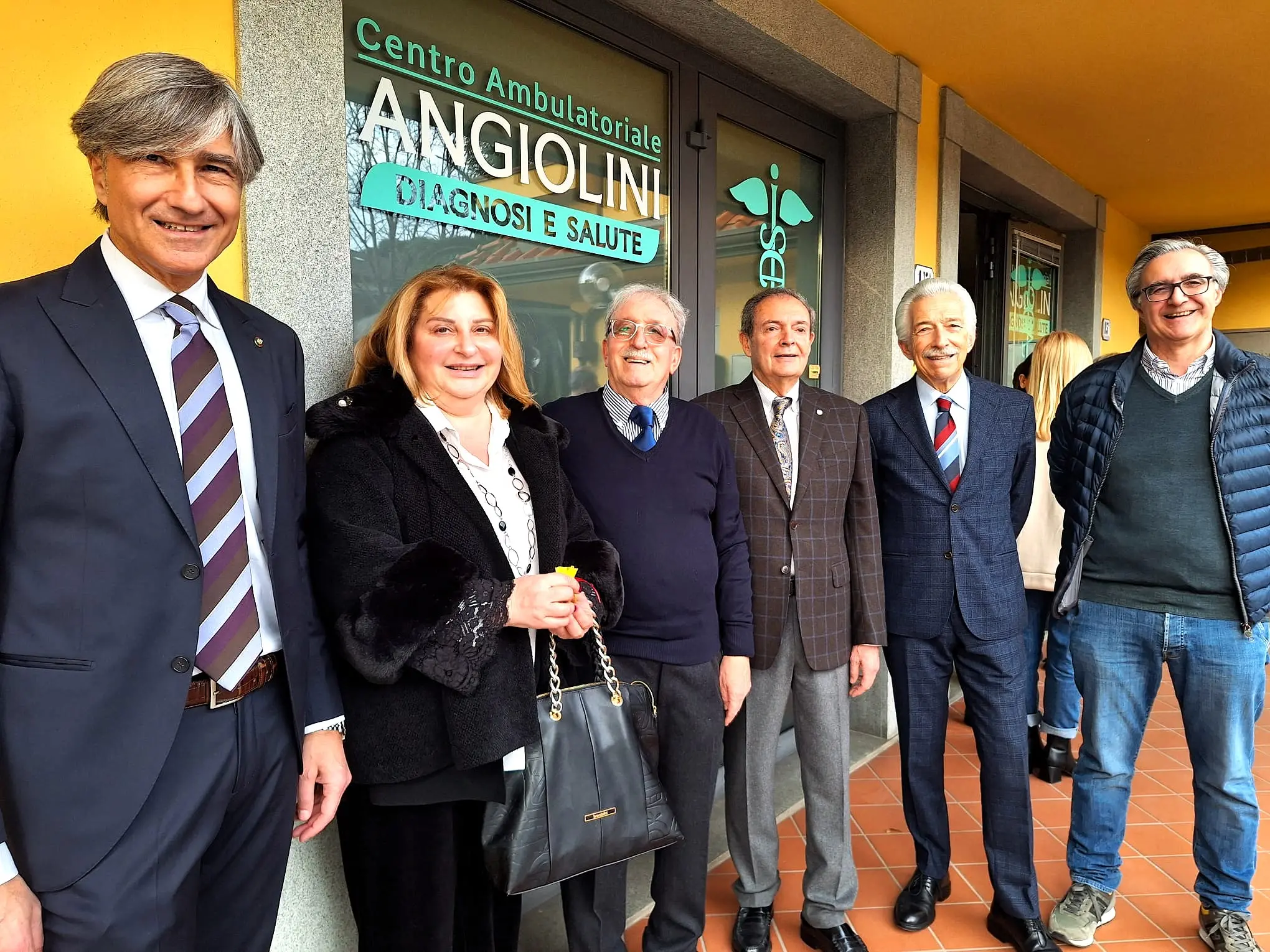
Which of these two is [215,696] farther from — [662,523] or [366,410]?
[662,523]

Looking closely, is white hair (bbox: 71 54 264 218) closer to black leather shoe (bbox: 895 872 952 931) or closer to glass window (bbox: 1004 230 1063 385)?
black leather shoe (bbox: 895 872 952 931)

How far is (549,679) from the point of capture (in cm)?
205

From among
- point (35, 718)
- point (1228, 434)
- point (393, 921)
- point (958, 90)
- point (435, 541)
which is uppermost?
point (958, 90)

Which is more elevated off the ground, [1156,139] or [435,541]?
[1156,139]

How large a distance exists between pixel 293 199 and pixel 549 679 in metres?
1.32

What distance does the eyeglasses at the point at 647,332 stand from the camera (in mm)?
2373

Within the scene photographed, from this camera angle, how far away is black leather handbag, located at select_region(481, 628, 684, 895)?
186cm

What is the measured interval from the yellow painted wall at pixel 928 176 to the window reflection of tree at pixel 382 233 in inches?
119

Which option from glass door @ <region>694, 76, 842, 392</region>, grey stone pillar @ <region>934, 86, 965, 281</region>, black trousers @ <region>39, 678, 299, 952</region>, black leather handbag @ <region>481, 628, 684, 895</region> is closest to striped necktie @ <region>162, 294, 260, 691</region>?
black trousers @ <region>39, 678, 299, 952</region>

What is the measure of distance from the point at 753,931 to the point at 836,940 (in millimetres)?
254

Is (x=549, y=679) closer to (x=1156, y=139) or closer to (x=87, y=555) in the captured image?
(x=87, y=555)

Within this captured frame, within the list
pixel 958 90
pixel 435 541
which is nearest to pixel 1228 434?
pixel 435 541

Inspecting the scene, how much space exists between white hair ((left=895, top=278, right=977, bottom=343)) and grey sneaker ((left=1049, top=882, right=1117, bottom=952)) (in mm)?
1870

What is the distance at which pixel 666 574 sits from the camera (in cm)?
226
